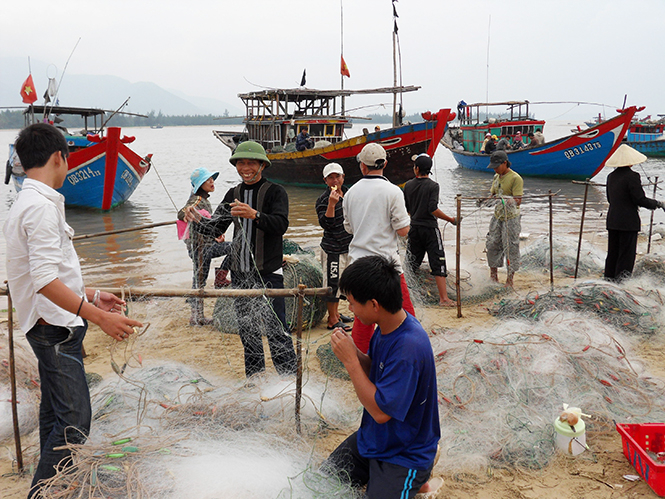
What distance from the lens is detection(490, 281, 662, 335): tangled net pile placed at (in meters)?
4.49

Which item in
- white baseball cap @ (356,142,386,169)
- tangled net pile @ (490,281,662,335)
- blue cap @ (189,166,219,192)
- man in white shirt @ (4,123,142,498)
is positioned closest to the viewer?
man in white shirt @ (4,123,142,498)

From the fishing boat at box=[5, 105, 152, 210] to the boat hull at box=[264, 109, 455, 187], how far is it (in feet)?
18.5

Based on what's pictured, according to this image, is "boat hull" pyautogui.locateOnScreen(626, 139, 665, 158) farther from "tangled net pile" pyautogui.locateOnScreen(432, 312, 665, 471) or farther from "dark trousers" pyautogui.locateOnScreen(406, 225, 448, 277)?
"tangled net pile" pyautogui.locateOnScreen(432, 312, 665, 471)

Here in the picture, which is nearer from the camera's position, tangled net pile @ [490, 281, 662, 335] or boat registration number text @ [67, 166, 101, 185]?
tangled net pile @ [490, 281, 662, 335]

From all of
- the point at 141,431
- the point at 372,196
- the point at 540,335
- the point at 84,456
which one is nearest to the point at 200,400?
the point at 141,431

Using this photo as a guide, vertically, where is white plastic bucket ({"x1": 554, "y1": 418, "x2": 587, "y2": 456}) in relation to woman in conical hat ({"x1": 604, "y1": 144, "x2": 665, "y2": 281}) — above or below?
below

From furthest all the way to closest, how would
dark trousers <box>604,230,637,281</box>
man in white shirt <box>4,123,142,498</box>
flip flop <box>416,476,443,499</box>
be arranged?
dark trousers <box>604,230,637,281</box> → flip flop <box>416,476,443,499</box> → man in white shirt <box>4,123,142,498</box>

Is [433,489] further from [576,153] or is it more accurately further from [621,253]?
[576,153]

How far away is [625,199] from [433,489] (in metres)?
4.01

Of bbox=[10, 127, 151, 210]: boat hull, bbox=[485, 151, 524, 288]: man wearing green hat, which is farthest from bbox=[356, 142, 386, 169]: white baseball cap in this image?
bbox=[10, 127, 151, 210]: boat hull

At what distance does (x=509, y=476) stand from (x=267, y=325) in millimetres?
1662

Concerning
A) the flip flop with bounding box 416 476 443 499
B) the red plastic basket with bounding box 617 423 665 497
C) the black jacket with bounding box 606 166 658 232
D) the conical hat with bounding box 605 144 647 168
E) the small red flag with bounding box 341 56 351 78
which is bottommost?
the flip flop with bounding box 416 476 443 499

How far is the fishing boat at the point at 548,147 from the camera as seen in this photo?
18562 mm

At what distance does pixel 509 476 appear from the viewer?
8.89ft
